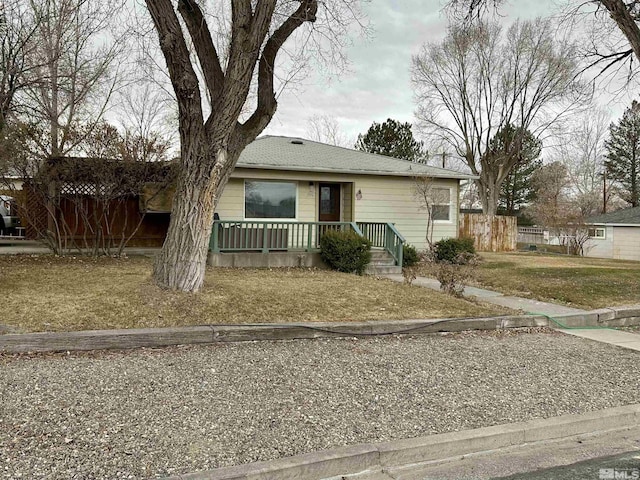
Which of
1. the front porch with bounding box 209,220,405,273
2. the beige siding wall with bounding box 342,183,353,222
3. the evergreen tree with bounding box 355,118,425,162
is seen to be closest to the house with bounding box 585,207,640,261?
the evergreen tree with bounding box 355,118,425,162

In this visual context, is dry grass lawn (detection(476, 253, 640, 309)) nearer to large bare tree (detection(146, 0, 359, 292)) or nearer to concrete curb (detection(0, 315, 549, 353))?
concrete curb (detection(0, 315, 549, 353))

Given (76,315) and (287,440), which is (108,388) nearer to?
(287,440)

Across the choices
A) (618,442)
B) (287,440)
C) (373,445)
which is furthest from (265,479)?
(618,442)

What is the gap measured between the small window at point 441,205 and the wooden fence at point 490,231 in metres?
7.95

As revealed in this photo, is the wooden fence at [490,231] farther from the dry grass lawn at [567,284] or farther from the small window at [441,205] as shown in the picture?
the dry grass lawn at [567,284]

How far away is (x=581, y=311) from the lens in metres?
7.92

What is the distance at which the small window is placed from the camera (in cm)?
1594

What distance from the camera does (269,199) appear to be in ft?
46.4

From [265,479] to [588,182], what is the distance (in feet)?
163

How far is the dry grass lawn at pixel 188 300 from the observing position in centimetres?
573

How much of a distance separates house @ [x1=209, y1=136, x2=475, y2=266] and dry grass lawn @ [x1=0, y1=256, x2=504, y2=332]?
2220 mm

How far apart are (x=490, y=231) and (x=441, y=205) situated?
8864 mm

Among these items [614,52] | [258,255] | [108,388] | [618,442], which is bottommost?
[618,442]

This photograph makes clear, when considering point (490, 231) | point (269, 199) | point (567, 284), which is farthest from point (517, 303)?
point (490, 231)
